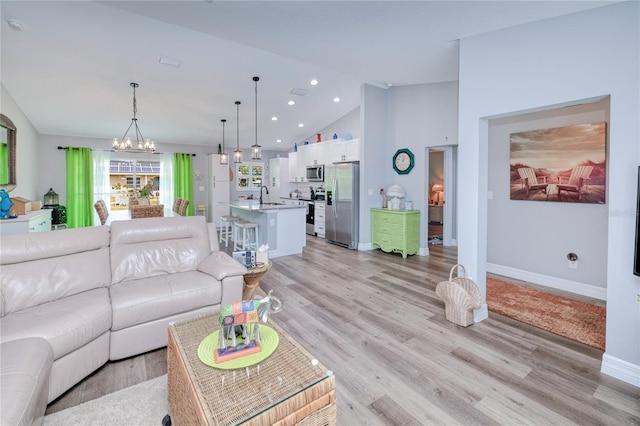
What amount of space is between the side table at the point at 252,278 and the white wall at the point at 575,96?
2.10 meters

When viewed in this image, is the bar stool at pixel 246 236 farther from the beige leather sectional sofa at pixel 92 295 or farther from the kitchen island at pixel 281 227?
the beige leather sectional sofa at pixel 92 295

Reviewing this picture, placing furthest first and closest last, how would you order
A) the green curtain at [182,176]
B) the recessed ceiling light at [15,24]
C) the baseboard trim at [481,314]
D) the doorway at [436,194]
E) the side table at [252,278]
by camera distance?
the doorway at [436,194] < the green curtain at [182,176] < the recessed ceiling light at [15,24] < the side table at [252,278] < the baseboard trim at [481,314]

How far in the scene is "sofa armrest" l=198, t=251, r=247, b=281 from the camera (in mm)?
2727

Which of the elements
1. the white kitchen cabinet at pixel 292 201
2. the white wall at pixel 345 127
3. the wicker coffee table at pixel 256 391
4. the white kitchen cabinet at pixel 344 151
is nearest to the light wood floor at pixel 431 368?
the wicker coffee table at pixel 256 391

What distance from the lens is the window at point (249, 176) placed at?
941cm

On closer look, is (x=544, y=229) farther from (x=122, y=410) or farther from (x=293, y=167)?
(x=293, y=167)

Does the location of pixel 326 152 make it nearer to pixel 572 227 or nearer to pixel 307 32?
pixel 307 32

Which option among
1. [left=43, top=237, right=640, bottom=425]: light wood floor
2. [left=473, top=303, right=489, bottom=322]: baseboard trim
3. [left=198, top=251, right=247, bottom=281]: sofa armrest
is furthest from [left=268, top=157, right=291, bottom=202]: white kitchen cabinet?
[left=473, top=303, right=489, bottom=322]: baseboard trim

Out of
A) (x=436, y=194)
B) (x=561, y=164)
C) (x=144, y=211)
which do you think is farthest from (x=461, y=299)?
(x=436, y=194)

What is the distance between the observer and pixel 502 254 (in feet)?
14.4

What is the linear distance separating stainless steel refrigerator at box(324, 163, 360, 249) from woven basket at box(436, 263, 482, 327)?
324 centimetres

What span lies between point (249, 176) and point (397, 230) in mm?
5668

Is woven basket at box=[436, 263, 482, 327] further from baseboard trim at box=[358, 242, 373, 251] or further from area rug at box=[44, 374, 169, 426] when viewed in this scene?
baseboard trim at box=[358, 242, 373, 251]

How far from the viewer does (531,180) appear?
157 inches
